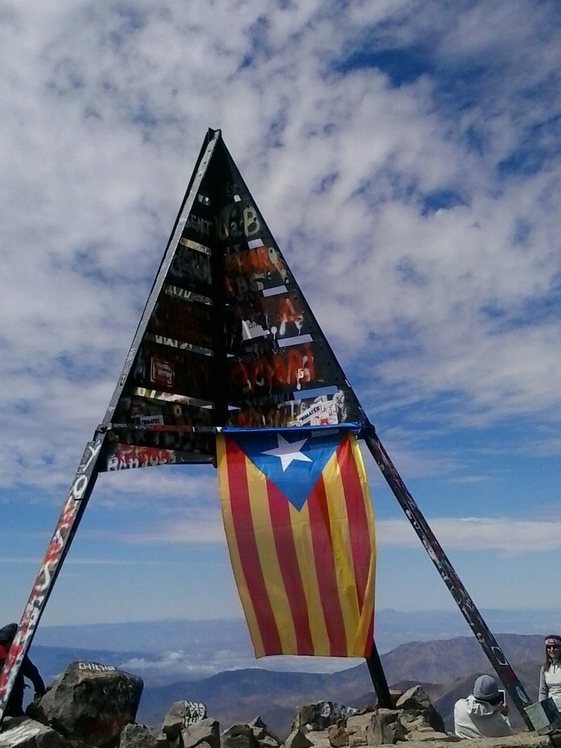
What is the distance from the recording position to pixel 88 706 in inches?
299

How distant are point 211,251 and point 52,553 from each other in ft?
16.3

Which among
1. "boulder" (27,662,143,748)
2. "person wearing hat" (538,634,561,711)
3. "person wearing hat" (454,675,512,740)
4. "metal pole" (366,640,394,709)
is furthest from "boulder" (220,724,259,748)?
"person wearing hat" (538,634,561,711)

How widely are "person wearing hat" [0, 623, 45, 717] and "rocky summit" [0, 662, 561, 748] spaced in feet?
0.70

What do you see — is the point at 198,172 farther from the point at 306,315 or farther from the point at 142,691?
the point at 142,691

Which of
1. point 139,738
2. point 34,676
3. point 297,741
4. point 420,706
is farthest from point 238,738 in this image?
point 420,706

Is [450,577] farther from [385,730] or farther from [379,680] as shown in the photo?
[379,680]

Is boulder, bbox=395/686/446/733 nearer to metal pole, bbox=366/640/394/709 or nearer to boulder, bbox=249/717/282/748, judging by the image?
metal pole, bbox=366/640/394/709

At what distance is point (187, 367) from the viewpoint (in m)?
9.92

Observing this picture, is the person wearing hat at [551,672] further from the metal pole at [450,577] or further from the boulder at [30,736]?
the boulder at [30,736]

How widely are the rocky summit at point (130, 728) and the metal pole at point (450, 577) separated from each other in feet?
1.81

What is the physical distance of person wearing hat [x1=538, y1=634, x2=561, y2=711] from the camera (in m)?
7.79

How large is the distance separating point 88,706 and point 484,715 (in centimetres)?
420

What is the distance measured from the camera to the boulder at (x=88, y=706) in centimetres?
746

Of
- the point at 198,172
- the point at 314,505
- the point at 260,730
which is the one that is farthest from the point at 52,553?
the point at 198,172
